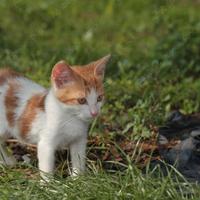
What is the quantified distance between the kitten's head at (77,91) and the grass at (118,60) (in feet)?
1.44

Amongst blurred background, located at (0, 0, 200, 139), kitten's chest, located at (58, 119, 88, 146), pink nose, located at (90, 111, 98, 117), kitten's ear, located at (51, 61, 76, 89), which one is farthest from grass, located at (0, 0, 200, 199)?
kitten's ear, located at (51, 61, 76, 89)

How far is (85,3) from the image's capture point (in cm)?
1276

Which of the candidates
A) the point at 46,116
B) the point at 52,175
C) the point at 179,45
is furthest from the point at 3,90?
the point at 179,45

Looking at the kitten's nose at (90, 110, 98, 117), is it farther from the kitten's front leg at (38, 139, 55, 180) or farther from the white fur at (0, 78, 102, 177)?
the kitten's front leg at (38, 139, 55, 180)

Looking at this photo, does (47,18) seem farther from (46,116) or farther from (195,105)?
(46,116)

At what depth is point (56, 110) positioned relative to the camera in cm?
615

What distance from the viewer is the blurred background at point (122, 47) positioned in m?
7.97

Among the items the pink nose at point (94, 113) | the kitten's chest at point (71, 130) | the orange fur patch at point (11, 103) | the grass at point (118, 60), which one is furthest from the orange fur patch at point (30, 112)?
the pink nose at point (94, 113)

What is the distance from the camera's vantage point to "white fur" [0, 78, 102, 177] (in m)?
6.06

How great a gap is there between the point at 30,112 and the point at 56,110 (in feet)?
1.00

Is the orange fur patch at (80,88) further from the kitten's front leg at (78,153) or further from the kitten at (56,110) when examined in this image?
the kitten's front leg at (78,153)

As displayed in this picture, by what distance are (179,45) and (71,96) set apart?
12.3 feet

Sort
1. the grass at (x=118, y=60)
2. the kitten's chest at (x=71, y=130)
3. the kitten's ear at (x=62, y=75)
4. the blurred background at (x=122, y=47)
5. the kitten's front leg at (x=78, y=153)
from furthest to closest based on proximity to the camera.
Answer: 1. the blurred background at (x=122, y=47)
2. the kitten's front leg at (x=78, y=153)
3. the kitten's chest at (x=71, y=130)
4. the kitten's ear at (x=62, y=75)
5. the grass at (x=118, y=60)

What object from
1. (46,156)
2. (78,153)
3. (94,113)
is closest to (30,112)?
(46,156)
